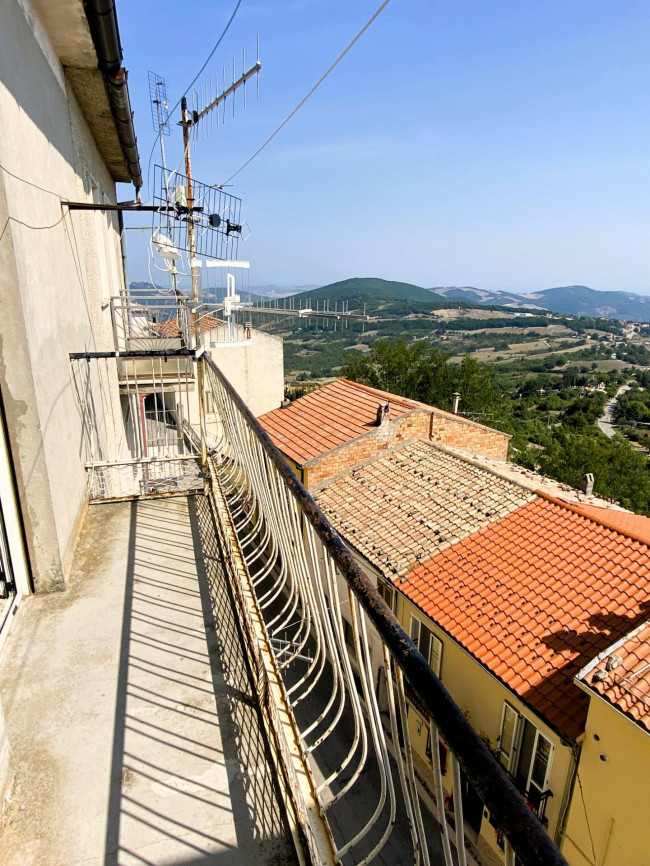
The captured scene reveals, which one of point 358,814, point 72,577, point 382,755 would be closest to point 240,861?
point 382,755

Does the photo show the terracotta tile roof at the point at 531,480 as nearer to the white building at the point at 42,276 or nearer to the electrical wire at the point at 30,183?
the white building at the point at 42,276

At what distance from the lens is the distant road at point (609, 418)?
203ft

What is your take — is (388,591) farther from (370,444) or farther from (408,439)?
(408,439)

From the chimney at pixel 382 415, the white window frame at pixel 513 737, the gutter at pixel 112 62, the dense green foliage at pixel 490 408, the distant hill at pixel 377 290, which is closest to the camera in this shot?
the gutter at pixel 112 62

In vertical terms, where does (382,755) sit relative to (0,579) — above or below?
above

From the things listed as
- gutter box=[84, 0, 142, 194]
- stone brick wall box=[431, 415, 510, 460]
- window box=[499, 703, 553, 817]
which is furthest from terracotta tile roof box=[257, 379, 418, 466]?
gutter box=[84, 0, 142, 194]

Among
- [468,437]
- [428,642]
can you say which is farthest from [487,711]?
[468,437]

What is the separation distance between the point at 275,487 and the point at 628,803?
5.65 meters

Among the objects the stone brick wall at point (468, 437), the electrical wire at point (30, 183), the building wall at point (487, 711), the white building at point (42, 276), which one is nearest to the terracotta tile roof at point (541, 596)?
the building wall at point (487, 711)

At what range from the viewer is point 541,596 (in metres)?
7.48

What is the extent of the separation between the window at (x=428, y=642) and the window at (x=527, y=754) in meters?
1.23

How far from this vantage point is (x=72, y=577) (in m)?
2.96

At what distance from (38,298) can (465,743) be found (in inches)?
123

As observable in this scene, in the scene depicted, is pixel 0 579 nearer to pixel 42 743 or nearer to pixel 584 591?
pixel 42 743
